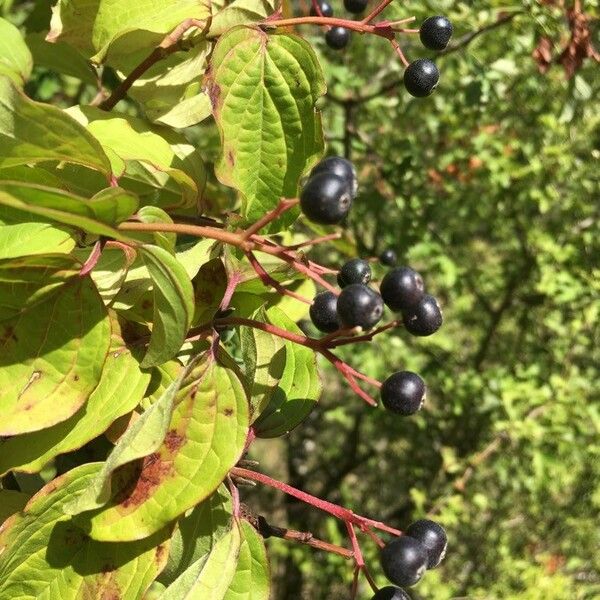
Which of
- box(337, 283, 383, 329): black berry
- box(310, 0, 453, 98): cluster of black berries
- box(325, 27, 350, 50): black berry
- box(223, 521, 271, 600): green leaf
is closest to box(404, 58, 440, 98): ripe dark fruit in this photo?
box(310, 0, 453, 98): cluster of black berries

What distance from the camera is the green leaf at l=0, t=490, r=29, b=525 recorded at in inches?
41.8

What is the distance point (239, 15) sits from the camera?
3.94 ft

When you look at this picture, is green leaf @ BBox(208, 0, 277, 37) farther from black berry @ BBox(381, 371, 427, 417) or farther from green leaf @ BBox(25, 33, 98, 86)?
black berry @ BBox(381, 371, 427, 417)

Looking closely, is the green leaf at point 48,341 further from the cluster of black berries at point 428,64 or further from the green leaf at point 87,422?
the cluster of black berries at point 428,64

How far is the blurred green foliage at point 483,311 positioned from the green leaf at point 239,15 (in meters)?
1.26

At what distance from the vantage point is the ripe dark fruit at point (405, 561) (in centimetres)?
103

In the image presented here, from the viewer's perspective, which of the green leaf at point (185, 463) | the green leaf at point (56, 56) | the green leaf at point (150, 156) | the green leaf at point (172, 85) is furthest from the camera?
Answer: the green leaf at point (56, 56)

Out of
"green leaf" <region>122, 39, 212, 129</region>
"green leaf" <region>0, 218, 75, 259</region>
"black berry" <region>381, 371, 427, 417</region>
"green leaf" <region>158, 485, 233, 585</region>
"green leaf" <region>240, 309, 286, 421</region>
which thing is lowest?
"green leaf" <region>158, 485, 233, 585</region>

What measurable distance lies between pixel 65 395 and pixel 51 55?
0.90 metres

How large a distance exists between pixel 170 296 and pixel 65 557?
39 centimetres

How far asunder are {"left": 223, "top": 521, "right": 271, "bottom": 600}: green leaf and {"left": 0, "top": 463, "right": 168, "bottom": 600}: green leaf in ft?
0.41

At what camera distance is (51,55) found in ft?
5.07

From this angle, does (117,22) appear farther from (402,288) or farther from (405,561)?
(405,561)

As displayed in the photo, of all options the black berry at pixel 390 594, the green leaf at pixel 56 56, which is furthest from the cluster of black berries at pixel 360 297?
the green leaf at pixel 56 56
